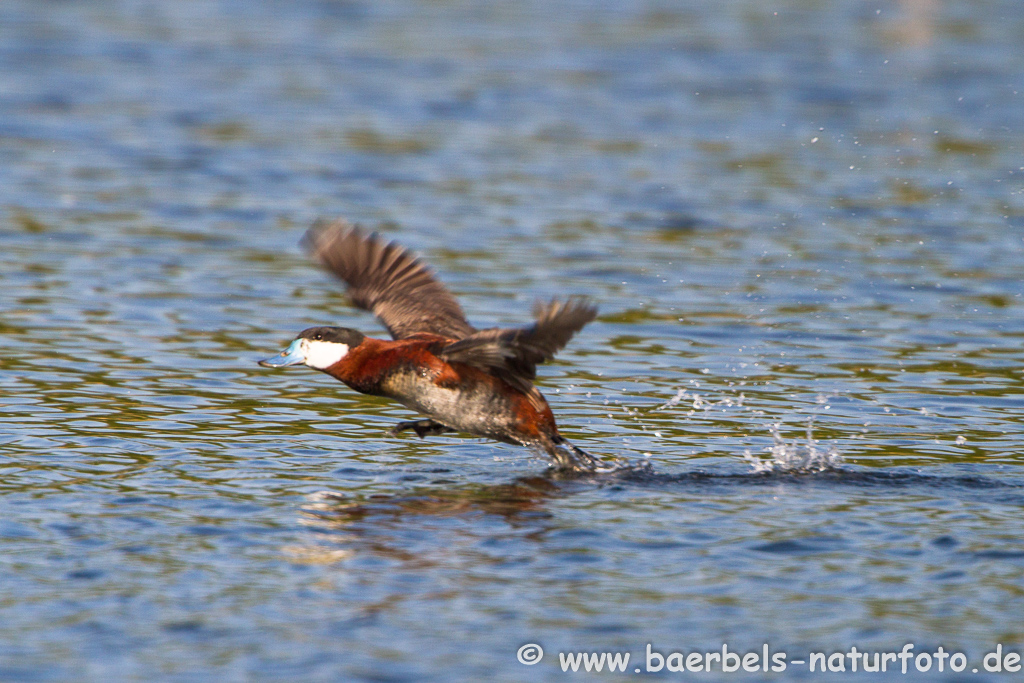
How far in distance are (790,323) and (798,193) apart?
5051 mm

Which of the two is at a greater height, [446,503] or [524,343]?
[524,343]

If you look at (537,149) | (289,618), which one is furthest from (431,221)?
(289,618)

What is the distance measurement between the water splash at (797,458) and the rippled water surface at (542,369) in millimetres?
32

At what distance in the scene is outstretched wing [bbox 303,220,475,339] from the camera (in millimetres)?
9141

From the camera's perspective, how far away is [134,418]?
9.20 metres

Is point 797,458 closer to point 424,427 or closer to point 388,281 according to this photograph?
point 424,427

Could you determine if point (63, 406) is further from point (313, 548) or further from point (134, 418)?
point (313, 548)

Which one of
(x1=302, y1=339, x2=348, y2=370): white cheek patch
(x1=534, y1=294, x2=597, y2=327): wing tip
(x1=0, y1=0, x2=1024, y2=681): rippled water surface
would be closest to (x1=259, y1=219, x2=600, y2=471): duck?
(x1=302, y1=339, x2=348, y2=370): white cheek patch

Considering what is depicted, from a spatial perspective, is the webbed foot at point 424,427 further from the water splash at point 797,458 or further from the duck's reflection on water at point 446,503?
the water splash at point 797,458

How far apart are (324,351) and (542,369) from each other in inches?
121

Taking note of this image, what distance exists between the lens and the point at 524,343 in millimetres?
7496

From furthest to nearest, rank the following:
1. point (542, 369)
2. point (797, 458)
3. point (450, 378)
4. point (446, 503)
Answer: point (542, 369)
point (797, 458)
point (450, 378)
point (446, 503)

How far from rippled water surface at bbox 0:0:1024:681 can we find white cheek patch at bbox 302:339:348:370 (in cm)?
61
